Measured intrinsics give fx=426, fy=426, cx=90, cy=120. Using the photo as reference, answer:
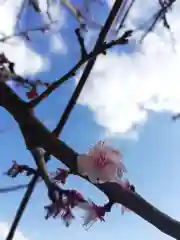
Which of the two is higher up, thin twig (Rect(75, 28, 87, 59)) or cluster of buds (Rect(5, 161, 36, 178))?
thin twig (Rect(75, 28, 87, 59))

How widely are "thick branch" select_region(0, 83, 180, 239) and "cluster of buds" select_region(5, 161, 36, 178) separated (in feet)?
0.29

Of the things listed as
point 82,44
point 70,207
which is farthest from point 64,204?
point 82,44

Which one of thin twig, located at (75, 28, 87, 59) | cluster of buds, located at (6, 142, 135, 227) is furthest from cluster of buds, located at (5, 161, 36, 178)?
thin twig, located at (75, 28, 87, 59)

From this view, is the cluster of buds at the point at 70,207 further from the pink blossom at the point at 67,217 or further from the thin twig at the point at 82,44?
the thin twig at the point at 82,44

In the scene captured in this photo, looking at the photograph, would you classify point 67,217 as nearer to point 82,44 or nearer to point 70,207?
point 70,207

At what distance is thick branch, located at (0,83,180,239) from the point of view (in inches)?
17.8

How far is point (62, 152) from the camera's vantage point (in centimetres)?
46

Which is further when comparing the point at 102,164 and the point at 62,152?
the point at 102,164

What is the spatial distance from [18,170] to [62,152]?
141mm

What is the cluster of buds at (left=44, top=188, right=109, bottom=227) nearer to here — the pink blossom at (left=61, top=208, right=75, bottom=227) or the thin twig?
the pink blossom at (left=61, top=208, right=75, bottom=227)

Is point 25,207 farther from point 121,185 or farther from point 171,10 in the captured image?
point 171,10

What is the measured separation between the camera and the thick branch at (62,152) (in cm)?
45

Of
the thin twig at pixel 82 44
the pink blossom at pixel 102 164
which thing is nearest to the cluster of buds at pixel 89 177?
the pink blossom at pixel 102 164

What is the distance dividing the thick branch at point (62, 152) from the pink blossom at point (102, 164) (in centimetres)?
2
